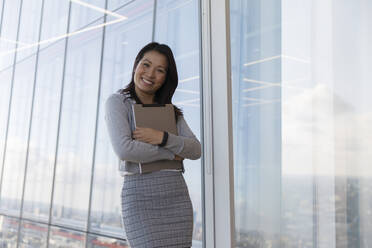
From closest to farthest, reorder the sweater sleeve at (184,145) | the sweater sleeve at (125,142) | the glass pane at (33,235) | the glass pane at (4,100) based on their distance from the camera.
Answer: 1. the sweater sleeve at (125,142)
2. the sweater sleeve at (184,145)
3. the glass pane at (33,235)
4. the glass pane at (4,100)

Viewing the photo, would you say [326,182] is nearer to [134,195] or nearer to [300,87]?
[300,87]

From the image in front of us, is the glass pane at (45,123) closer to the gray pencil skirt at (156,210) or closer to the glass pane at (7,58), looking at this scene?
the glass pane at (7,58)

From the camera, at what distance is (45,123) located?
11.9 feet

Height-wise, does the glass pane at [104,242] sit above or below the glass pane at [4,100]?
below

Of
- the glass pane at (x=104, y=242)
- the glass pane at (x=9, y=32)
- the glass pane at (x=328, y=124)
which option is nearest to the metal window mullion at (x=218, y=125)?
the glass pane at (x=328, y=124)

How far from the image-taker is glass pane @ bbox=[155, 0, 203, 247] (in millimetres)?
2729

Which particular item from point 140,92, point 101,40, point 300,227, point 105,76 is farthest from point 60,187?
point 300,227

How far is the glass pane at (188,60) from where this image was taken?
273cm

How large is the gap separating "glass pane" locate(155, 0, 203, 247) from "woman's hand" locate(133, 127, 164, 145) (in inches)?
29.2

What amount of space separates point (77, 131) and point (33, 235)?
1.01m

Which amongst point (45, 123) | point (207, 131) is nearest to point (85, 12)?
point (45, 123)

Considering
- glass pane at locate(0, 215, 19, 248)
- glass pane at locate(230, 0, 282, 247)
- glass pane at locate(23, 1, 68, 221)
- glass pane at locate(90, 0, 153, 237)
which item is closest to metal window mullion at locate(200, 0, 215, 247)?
glass pane at locate(230, 0, 282, 247)

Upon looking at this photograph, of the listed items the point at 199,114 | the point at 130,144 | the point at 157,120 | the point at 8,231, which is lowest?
the point at 8,231

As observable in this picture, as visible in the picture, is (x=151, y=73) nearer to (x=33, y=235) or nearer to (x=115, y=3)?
(x=115, y=3)
